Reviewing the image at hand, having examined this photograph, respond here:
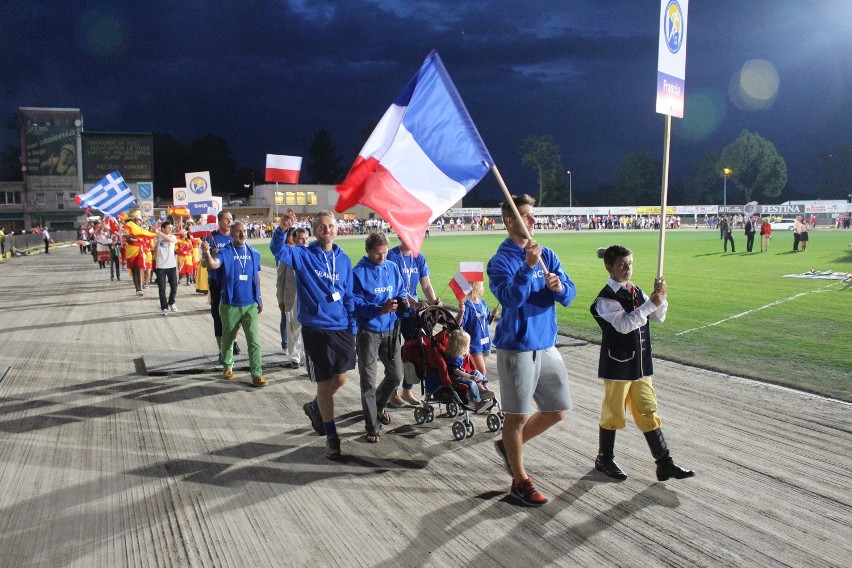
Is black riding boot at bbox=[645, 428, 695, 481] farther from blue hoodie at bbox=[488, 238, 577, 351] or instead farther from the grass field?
the grass field

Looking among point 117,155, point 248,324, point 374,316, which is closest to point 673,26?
point 374,316

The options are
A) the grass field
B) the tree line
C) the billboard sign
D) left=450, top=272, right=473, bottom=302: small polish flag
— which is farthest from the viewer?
the tree line

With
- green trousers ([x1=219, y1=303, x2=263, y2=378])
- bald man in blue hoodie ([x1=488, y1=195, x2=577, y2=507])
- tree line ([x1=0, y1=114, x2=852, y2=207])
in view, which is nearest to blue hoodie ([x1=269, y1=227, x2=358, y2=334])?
bald man in blue hoodie ([x1=488, y1=195, x2=577, y2=507])

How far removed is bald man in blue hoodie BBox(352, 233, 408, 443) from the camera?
6.21 metres

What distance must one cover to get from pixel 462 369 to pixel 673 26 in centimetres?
362

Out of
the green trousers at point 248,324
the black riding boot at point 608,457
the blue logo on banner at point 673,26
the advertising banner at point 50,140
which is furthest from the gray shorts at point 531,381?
the advertising banner at point 50,140

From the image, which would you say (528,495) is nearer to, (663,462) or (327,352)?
(663,462)

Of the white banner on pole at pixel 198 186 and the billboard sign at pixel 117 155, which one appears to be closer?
the white banner on pole at pixel 198 186

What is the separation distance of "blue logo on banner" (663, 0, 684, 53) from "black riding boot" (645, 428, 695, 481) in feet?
9.89

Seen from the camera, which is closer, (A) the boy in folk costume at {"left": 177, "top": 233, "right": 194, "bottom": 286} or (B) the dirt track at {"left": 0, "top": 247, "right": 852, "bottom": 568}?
(B) the dirt track at {"left": 0, "top": 247, "right": 852, "bottom": 568}

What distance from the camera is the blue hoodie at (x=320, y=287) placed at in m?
5.87

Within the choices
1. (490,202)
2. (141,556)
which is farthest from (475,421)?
(490,202)

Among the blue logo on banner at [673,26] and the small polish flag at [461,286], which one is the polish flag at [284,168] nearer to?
the small polish flag at [461,286]

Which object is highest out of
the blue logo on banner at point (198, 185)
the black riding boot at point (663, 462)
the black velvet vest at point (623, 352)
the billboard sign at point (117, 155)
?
the billboard sign at point (117, 155)
